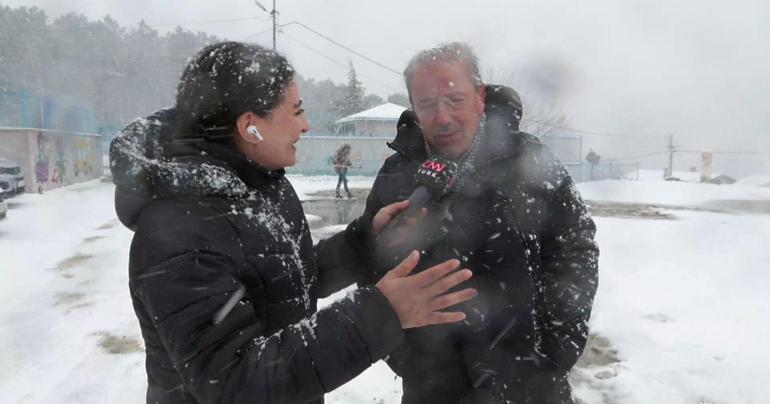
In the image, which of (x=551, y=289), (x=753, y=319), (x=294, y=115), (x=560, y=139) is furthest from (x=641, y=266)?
(x=560, y=139)

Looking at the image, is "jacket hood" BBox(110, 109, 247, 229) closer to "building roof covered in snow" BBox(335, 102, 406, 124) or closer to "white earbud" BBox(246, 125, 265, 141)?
"white earbud" BBox(246, 125, 265, 141)

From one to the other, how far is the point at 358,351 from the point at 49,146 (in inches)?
849

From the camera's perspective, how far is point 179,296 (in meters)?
1.17

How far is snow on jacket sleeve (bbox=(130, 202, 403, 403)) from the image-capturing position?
1167mm

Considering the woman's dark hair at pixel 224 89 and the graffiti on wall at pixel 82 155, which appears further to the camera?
the graffiti on wall at pixel 82 155

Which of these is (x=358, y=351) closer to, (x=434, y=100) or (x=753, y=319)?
(x=434, y=100)

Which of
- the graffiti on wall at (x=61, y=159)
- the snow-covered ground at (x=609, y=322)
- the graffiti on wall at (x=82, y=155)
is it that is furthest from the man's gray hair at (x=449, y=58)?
the graffiti on wall at (x=82, y=155)

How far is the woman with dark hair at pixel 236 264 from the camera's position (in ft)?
3.86

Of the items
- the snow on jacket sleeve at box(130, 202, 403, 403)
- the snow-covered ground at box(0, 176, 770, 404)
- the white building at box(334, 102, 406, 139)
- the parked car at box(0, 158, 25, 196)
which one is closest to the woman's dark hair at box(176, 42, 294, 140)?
the snow on jacket sleeve at box(130, 202, 403, 403)

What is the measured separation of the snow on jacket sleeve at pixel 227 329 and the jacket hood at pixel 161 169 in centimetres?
6

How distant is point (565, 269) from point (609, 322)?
12.2ft

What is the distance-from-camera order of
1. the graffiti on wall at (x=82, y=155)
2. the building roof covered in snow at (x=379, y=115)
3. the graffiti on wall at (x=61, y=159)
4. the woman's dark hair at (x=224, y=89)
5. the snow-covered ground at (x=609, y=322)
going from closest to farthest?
1. the woman's dark hair at (x=224, y=89)
2. the snow-covered ground at (x=609, y=322)
3. the graffiti on wall at (x=61, y=159)
4. the graffiti on wall at (x=82, y=155)
5. the building roof covered in snow at (x=379, y=115)

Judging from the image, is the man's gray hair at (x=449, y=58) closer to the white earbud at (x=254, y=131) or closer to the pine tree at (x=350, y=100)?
the white earbud at (x=254, y=131)

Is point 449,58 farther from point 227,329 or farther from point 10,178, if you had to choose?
point 10,178
